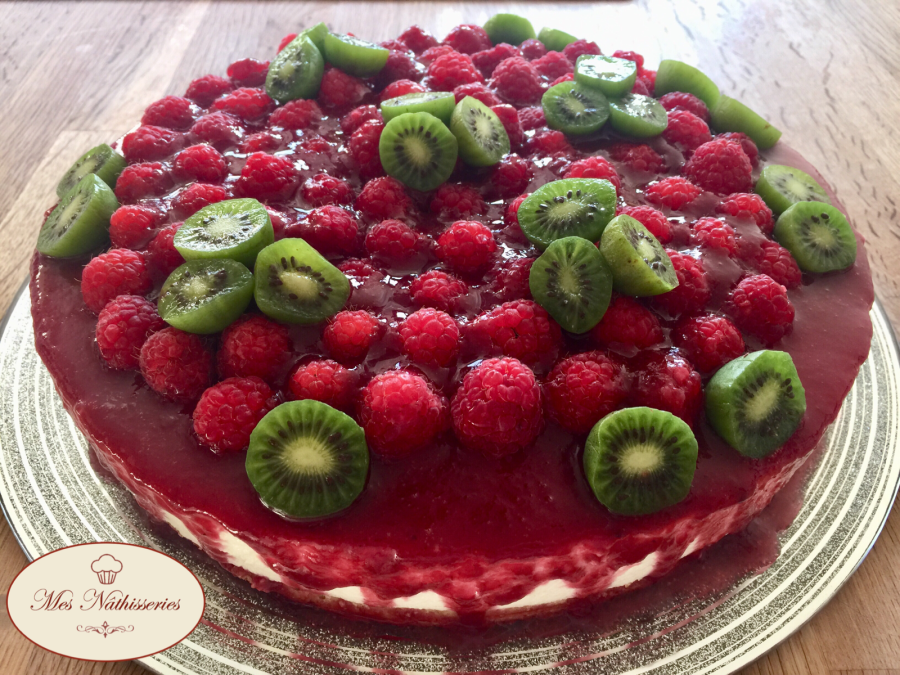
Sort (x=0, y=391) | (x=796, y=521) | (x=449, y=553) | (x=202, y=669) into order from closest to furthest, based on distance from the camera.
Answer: (x=449, y=553) → (x=202, y=669) → (x=796, y=521) → (x=0, y=391)

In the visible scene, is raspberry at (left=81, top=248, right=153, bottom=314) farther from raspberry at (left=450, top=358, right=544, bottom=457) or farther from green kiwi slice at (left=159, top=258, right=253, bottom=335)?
raspberry at (left=450, top=358, right=544, bottom=457)

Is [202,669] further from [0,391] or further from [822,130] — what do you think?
[822,130]

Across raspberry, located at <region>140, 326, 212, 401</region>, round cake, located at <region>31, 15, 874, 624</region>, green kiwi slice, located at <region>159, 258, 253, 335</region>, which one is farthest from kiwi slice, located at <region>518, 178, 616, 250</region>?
raspberry, located at <region>140, 326, 212, 401</region>

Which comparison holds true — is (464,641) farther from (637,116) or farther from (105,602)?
(637,116)

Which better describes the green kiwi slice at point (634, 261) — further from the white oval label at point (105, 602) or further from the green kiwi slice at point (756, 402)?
the white oval label at point (105, 602)

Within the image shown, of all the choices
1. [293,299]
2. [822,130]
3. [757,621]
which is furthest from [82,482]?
[822,130]

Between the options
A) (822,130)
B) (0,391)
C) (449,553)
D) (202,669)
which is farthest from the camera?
(822,130)

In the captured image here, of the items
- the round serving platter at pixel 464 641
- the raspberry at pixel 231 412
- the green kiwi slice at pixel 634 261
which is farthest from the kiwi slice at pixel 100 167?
the green kiwi slice at pixel 634 261
